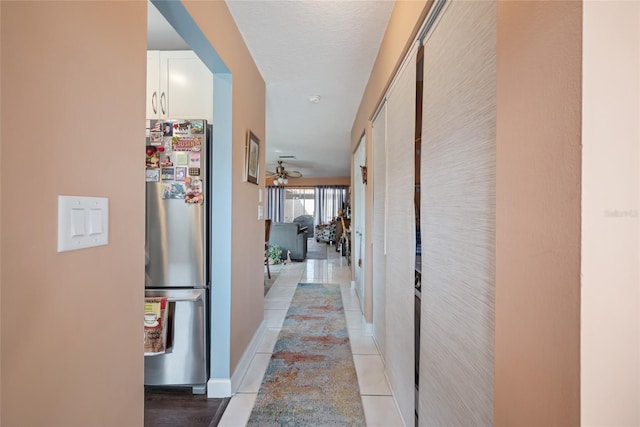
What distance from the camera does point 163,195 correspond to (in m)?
1.71

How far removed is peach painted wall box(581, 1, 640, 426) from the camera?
1.41 ft

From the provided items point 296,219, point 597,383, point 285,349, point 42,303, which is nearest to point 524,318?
point 597,383

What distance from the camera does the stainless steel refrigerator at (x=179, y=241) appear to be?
1.71m

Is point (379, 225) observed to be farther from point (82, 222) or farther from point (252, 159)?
point (82, 222)

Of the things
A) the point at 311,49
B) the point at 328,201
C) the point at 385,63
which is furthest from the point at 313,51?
the point at 328,201

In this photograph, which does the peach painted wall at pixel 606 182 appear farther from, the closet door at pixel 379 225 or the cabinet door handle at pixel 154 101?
the cabinet door handle at pixel 154 101

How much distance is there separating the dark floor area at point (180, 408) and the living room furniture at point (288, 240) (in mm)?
4616

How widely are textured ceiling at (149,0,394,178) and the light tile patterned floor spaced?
238cm

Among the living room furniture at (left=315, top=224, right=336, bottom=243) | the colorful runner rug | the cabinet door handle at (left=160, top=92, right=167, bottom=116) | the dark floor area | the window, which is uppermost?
the cabinet door handle at (left=160, top=92, right=167, bottom=116)

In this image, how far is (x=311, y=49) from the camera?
6.91 feet

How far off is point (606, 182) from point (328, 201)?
1020 centimetres

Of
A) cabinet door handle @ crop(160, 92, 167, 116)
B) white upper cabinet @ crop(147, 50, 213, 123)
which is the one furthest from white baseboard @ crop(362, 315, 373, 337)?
cabinet door handle @ crop(160, 92, 167, 116)

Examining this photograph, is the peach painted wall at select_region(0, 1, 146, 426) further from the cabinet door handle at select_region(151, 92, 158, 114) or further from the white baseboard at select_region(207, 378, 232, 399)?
the cabinet door handle at select_region(151, 92, 158, 114)

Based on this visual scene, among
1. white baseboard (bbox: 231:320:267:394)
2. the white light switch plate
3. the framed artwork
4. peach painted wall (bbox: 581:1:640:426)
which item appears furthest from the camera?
the framed artwork
